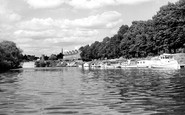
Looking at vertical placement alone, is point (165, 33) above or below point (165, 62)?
above

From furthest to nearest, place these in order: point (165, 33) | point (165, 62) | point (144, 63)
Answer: point (144, 63) → point (165, 33) → point (165, 62)

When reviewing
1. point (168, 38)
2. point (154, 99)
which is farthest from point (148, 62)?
point (154, 99)

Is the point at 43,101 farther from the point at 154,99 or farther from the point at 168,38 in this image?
the point at 168,38

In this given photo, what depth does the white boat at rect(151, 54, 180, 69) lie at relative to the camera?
8788 cm

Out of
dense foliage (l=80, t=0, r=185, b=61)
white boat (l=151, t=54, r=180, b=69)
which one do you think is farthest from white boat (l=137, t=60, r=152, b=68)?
dense foliage (l=80, t=0, r=185, b=61)

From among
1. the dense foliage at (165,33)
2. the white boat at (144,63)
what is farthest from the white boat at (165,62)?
the dense foliage at (165,33)

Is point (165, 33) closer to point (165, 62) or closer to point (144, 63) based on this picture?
point (165, 62)

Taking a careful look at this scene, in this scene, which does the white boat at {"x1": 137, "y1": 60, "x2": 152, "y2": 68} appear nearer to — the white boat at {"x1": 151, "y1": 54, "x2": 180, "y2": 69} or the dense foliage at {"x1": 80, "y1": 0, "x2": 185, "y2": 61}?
the white boat at {"x1": 151, "y1": 54, "x2": 180, "y2": 69}

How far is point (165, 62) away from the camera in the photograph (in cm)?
9438

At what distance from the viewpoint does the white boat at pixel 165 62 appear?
87875mm

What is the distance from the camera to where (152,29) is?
386ft

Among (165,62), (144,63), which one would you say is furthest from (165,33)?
(144,63)

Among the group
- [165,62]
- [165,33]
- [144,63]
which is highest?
[165,33]

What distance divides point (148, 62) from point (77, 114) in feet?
311
